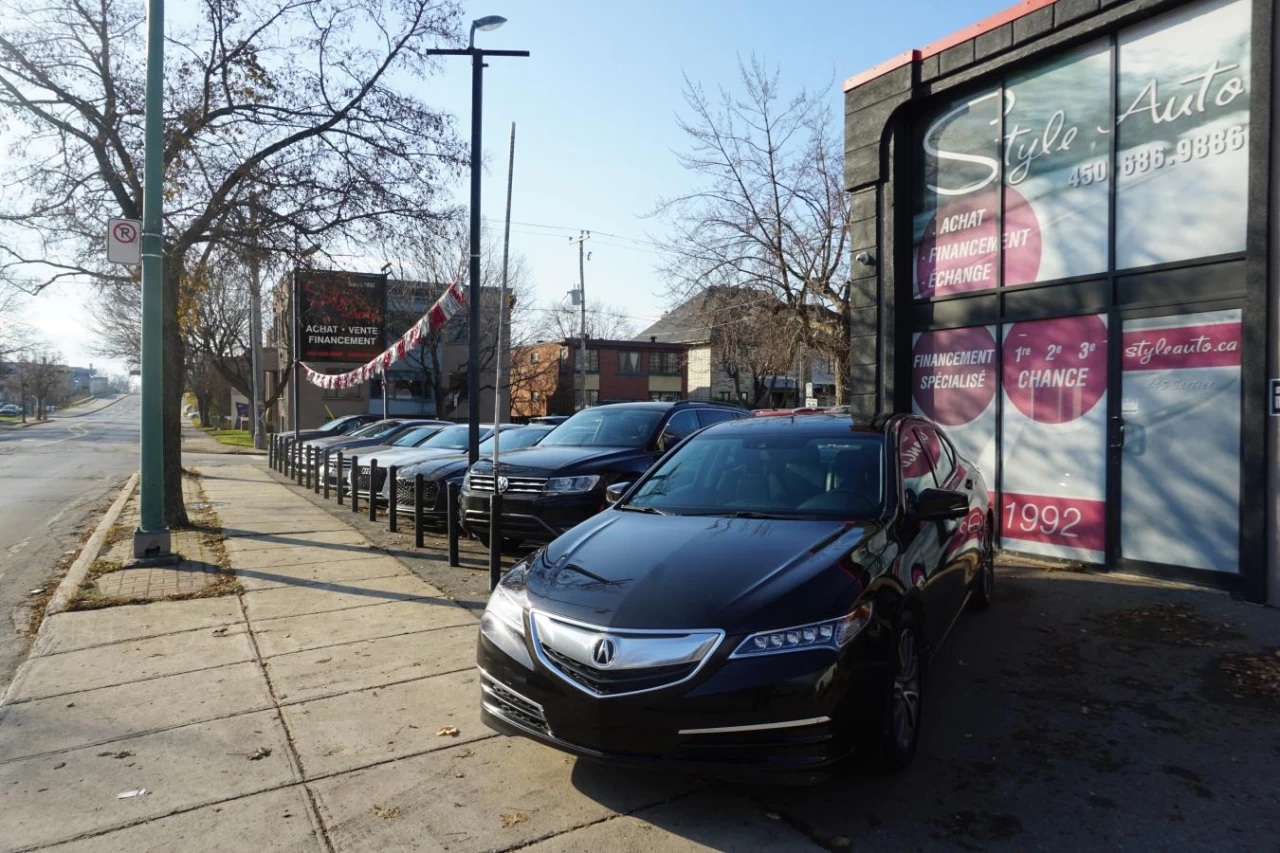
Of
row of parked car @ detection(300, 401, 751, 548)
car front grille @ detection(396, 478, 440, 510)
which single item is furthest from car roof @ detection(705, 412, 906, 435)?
car front grille @ detection(396, 478, 440, 510)

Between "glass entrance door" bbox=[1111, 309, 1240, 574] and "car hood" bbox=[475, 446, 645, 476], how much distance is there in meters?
4.49

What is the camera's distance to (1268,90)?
660 centimetres

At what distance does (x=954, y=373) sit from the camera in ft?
30.9

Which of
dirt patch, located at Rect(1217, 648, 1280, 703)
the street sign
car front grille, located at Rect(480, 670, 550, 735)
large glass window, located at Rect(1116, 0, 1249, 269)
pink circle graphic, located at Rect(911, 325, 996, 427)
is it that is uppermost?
large glass window, located at Rect(1116, 0, 1249, 269)

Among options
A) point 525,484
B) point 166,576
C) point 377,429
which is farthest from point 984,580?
point 377,429

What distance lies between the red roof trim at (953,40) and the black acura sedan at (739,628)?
600 cm

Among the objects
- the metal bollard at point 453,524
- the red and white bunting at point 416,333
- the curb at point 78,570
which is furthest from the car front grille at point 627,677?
the red and white bunting at point 416,333

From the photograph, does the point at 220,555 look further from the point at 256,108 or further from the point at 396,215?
the point at 256,108

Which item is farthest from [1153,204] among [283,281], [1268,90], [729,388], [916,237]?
[729,388]

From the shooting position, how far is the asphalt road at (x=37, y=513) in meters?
7.17

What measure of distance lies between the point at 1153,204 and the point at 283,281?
11.3 m

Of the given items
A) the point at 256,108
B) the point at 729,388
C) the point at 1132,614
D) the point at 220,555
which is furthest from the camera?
the point at 729,388

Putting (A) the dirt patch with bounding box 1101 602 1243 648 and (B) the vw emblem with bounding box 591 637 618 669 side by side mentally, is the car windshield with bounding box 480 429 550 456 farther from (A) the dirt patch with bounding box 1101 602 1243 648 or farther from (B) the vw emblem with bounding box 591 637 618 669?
(B) the vw emblem with bounding box 591 637 618 669

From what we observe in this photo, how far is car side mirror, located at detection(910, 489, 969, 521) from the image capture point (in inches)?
A: 168
